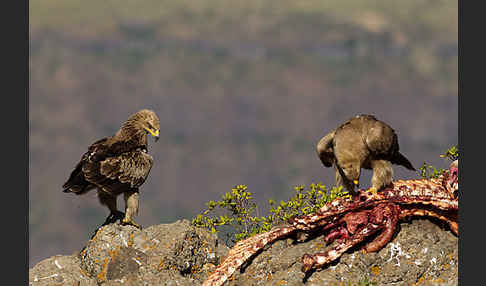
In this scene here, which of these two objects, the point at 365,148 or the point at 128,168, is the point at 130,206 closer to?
the point at 128,168

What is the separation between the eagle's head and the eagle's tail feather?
16.3ft

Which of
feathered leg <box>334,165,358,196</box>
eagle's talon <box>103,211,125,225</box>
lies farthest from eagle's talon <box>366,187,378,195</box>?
eagle's talon <box>103,211,125,225</box>

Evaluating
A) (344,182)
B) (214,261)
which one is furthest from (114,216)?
(344,182)

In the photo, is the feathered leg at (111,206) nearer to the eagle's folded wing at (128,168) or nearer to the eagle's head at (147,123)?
the eagle's folded wing at (128,168)

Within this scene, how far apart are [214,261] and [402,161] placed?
4.61 meters

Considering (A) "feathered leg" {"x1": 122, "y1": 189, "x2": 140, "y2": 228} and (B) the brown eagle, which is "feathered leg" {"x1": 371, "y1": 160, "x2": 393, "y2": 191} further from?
(A) "feathered leg" {"x1": 122, "y1": 189, "x2": 140, "y2": 228}

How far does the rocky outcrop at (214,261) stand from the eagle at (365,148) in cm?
202

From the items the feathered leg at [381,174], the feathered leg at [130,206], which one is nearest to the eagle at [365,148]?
the feathered leg at [381,174]

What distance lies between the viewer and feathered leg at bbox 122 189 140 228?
10.8 meters

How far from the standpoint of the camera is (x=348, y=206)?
9.34 m

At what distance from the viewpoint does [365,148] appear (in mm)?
10992

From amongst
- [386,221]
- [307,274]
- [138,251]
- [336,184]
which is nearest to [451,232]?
[386,221]

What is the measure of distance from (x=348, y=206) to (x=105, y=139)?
525cm

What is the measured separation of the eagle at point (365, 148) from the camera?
10.9m
